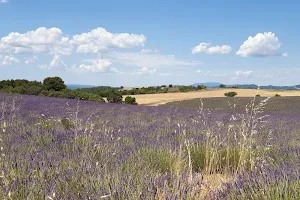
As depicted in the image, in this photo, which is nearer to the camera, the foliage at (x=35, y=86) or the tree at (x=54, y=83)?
the foliage at (x=35, y=86)

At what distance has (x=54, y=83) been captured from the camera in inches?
1280

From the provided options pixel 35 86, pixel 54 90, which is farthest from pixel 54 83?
pixel 35 86

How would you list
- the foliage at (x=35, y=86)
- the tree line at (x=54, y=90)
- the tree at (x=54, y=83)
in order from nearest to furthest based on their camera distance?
1. the tree line at (x=54, y=90)
2. the foliage at (x=35, y=86)
3. the tree at (x=54, y=83)

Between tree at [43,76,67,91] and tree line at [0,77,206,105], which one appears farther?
tree at [43,76,67,91]

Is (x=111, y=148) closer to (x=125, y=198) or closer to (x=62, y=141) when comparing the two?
(x=62, y=141)

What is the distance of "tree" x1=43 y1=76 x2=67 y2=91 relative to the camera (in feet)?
106

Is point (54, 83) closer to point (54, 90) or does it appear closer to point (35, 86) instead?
point (54, 90)

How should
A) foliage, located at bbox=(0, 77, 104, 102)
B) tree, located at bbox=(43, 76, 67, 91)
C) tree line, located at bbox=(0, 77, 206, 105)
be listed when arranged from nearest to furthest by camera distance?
1. tree line, located at bbox=(0, 77, 206, 105)
2. foliage, located at bbox=(0, 77, 104, 102)
3. tree, located at bbox=(43, 76, 67, 91)

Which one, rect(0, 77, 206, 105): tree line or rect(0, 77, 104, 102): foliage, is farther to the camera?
rect(0, 77, 104, 102): foliage

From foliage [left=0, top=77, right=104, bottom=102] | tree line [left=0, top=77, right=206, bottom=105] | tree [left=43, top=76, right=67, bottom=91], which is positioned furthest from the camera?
tree [left=43, top=76, right=67, bottom=91]

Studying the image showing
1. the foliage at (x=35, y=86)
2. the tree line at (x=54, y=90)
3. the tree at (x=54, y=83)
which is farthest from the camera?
the tree at (x=54, y=83)

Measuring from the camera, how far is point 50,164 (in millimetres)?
2779

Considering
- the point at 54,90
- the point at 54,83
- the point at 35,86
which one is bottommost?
the point at 54,90

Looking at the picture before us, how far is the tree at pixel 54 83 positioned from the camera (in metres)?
32.4
